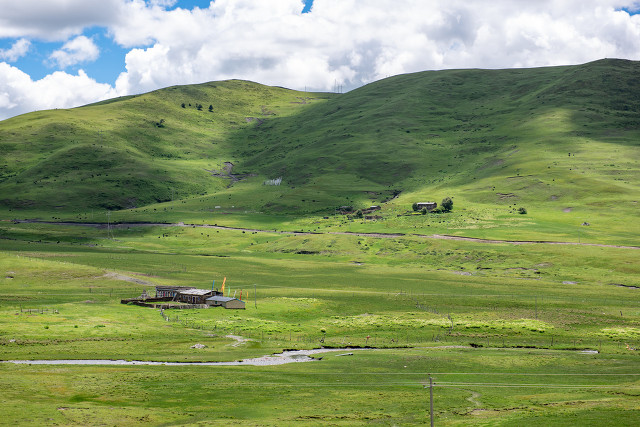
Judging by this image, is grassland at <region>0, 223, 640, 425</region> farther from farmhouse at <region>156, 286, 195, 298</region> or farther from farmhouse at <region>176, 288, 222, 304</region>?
farmhouse at <region>156, 286, 195, 298</region>

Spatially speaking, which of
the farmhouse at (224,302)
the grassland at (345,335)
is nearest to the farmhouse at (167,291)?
the farmhouse at (224,302)

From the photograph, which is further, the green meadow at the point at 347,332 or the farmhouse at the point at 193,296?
the farmhouse at the point at 193,296

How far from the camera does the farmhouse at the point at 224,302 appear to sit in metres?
104

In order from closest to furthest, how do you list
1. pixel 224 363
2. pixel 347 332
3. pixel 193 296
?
pixel 224 363, pixel 347 332, pixel 193 296

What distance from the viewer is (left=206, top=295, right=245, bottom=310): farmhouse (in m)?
104

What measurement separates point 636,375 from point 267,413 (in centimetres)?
3882

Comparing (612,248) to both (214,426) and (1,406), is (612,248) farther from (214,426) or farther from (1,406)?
(1,406)

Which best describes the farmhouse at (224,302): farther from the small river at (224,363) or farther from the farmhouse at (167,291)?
the small river at (224,363)

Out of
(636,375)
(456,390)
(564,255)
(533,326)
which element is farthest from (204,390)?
(564,255)

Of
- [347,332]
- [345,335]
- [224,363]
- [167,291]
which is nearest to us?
[224,363]

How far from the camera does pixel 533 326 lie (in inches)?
3639

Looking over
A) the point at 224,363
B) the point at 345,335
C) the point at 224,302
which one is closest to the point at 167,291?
the point at 224,302

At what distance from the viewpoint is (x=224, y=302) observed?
105250mm

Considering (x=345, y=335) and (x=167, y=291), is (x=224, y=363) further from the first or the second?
(x=167, y=291)
